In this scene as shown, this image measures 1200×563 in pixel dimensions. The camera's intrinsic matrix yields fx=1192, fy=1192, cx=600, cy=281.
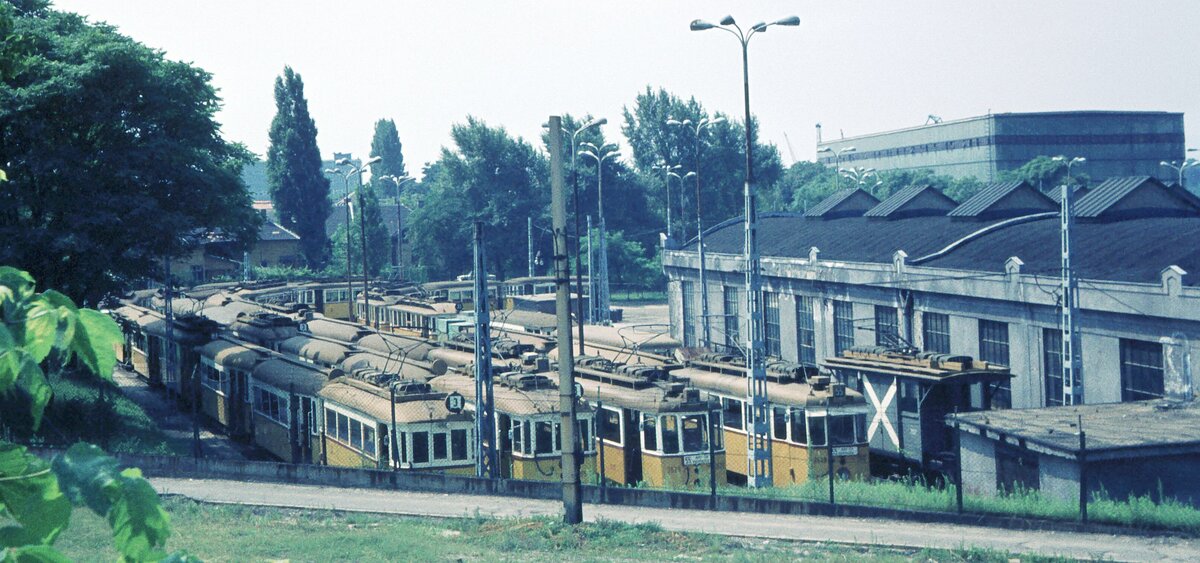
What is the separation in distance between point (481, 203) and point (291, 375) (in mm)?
65965

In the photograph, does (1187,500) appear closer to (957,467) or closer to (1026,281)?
(957,467)

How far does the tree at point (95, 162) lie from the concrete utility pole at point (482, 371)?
12.7m

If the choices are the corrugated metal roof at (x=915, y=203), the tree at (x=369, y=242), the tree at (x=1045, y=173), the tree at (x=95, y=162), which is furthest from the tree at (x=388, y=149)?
the tree at (x=95, y=162)

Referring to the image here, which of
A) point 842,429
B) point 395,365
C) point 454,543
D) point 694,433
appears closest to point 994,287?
point 842,429

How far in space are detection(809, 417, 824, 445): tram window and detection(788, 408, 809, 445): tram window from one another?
10 centimetres

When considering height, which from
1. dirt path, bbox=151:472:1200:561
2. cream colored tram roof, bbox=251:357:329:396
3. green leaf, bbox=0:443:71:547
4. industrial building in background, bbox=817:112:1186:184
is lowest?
dirt path, bbox=151:472:1200:561

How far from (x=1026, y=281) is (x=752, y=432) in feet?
40.7

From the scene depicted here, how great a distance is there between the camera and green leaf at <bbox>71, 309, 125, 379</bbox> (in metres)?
3.62

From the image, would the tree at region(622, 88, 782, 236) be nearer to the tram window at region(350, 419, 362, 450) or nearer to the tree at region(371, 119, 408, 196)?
the tree at region(371, 119, 408, 196)

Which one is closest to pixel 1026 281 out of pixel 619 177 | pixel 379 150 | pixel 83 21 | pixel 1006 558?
pixel 1006 558

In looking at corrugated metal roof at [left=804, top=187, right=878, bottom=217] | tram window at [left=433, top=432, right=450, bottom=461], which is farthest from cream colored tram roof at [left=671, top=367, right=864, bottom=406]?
corrugated metal roof at [left=804, top=187, right=878, bottom=217]

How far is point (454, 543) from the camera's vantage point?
18.5m

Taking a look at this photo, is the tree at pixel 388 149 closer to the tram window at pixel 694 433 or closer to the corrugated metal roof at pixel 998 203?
the corrugated metal roof at pixel 998 203

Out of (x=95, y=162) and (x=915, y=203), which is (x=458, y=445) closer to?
(x=95, y=162)
